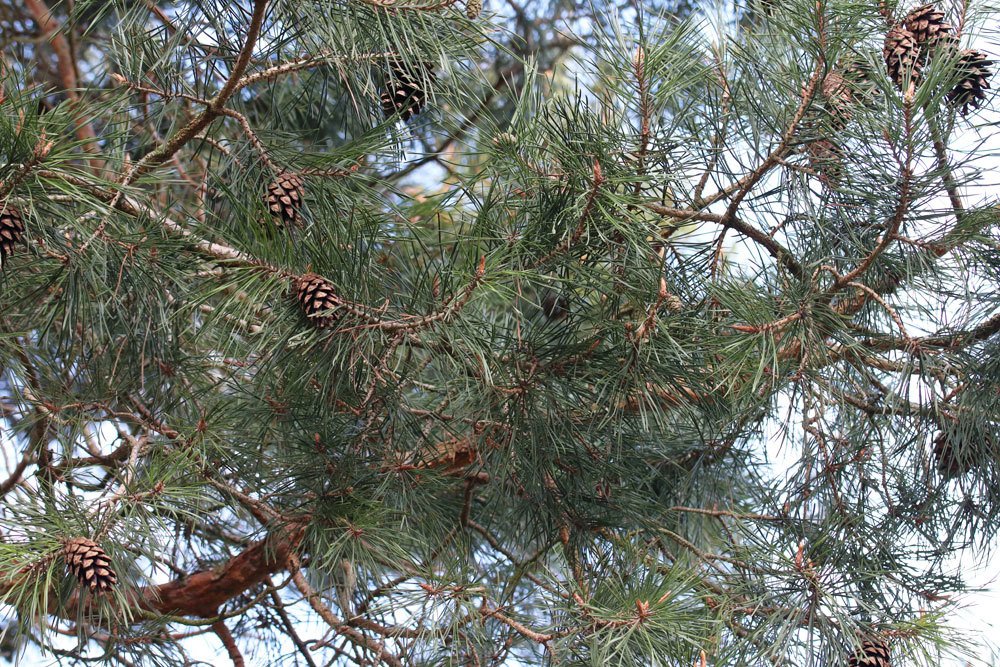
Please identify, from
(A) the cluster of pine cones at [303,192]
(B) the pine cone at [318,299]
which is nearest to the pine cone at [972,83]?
A: (A) the cluster of pine cones at [303,192]

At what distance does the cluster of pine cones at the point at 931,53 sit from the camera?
101cm

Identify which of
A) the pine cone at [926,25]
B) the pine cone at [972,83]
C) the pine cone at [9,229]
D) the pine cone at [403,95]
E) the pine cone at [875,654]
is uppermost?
the pine cone at [403,95]

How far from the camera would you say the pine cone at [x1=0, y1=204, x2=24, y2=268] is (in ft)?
2.97

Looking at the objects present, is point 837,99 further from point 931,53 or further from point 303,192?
point 303,192

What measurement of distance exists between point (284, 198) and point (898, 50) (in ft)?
2.07

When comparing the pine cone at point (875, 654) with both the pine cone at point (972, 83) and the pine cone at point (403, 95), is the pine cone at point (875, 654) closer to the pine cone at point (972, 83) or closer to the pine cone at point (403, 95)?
the pine cone at point (972, 83)

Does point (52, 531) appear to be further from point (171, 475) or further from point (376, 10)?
point (376, 10)

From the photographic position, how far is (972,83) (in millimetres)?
1026

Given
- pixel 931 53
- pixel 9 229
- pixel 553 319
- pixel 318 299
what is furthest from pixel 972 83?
pixel 9 229

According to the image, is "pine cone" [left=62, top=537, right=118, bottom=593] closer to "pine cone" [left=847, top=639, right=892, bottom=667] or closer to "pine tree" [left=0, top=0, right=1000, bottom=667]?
"pine tree" [left=0, top=0, right=1000, bottom=667]

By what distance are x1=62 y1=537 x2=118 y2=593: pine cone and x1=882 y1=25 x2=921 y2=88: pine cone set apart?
2.98 feet

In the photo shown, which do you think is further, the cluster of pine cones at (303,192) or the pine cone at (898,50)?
the pine cone at (898,50)

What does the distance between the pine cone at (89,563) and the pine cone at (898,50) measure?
2.98 ft

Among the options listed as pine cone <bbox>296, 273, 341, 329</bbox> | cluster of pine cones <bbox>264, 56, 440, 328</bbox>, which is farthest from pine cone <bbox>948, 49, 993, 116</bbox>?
pine cone <bbox>296, 273, 341, 329</bbox>
